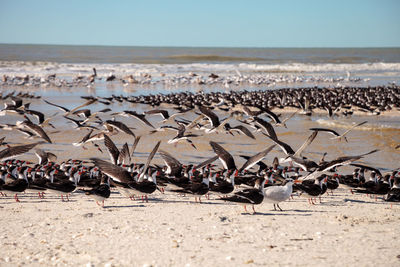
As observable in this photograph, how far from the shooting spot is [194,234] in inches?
266

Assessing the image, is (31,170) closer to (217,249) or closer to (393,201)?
(217,249)

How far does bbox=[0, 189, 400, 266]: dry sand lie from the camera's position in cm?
580

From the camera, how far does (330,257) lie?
228 inches

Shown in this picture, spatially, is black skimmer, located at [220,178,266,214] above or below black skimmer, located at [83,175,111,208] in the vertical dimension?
above

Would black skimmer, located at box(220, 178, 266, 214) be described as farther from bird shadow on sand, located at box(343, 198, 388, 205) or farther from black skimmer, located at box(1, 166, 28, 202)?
black skimmer, located at box(1, 166, 28, 202)

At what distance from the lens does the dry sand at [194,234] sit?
5805 mm

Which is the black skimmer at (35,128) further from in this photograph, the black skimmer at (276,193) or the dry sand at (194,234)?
the black skimmer at (276,193)

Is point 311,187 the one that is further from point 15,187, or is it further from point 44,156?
point 44,156

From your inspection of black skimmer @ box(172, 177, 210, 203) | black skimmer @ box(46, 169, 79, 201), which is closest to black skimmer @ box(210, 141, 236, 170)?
black skimmer @ box(172, 177, 210, 203)

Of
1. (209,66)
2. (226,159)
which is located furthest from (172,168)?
(209,66)

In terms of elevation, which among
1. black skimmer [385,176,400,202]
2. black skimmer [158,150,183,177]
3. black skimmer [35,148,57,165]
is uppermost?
black skimmer [385,176,400,202]

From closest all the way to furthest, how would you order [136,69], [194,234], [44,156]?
[194,234] → [44,156] → [136,69]

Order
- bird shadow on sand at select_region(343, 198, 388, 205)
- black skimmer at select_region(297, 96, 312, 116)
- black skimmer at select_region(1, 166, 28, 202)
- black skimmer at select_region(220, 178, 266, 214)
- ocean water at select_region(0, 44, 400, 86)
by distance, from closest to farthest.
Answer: black skimmer at select_region(220, 178, 266, 214) → black skimmer at select_region(1, 166, 28, 202) → bird shadow on sand at select_region(343, 198, 388, 205) → black skimmer at select_region(297, 96, 312, 116) → ocean water at select_region(0, 44, 400, 86)

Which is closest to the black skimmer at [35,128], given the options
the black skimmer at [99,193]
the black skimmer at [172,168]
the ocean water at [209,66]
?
the black skimmer at [172,168]
